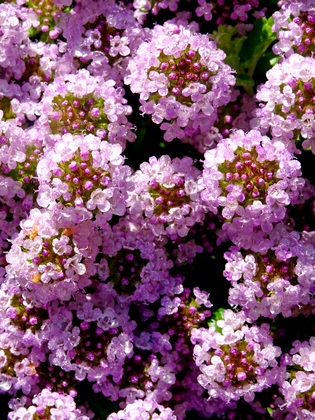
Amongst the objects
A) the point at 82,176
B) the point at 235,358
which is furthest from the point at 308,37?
the point at 235,358

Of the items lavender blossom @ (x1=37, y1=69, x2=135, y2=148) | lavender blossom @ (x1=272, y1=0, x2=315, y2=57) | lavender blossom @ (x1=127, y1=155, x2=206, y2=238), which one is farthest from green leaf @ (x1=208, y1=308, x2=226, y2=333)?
lavender blossom @ (x1=272, y1=0, x2=315, y2=57)

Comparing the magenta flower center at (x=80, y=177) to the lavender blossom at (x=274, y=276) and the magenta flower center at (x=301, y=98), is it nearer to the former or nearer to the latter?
the lavender blossom at (x=274, y=276)

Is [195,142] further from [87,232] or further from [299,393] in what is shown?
[299,393]

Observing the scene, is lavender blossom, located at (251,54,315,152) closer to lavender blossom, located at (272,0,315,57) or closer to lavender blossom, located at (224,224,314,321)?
lavender blossom, located at (272,0,315,57)

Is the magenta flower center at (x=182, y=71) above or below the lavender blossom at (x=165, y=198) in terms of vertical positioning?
above

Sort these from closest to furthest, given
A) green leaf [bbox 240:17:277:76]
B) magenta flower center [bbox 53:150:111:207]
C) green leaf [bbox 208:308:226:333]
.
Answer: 1. magenta flower center [bbox 53:150:111:207]
2. green leaf [bbox 208:308:226:333]
3. green leaf [bbox 240:17:277:76]

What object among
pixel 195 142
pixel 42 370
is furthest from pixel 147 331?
pixel 195 142

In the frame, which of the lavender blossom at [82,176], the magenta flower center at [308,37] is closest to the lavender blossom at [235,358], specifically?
the lavender blossom at [82,176]

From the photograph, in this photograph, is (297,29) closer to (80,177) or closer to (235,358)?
(80,177)

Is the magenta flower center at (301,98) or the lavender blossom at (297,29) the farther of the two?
the lavender blossom at (297,29)
